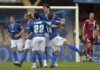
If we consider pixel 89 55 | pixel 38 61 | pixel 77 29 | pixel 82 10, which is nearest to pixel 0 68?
pixel 38 61

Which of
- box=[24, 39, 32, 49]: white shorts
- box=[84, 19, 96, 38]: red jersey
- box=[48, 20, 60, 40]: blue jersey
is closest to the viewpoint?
box=[48, 20, 60, 40]: blue jersey

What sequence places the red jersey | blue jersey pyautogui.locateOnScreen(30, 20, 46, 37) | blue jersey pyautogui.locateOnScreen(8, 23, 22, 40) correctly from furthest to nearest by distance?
the red jersey < blue jersey pyautogui.locateOnScreen(8, 23, 22, 40) < blue jersey pyautogui.locateOnScreen(30, 20, 46, 37)

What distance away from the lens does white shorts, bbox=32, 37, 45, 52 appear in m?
22.6

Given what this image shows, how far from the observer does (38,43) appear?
74.3 feet

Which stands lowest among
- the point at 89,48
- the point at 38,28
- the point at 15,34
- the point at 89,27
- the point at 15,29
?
the point at 89,48

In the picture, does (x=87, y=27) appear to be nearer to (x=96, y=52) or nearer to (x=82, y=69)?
(x=96, y=52)

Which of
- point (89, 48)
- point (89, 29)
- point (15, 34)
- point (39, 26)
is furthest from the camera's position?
point (89, 29)

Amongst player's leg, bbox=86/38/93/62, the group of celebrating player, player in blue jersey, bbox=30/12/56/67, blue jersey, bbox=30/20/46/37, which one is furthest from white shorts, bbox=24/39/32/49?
player's leg, bbox=86/38/93/62

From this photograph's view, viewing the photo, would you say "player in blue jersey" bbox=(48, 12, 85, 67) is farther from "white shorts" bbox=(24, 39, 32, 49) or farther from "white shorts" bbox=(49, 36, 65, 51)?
"white shorts" bbox=(24, 39, 32, 49)

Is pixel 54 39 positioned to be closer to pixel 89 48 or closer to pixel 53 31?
pixel 53 31

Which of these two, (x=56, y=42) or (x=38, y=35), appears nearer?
(x=38, y=35)

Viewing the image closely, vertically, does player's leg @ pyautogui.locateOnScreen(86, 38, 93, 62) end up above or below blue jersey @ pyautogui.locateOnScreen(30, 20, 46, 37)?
below


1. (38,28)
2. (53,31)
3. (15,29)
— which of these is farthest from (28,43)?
(15,29)

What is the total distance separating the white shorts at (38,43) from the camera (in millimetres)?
22589
